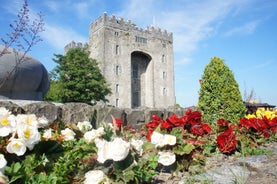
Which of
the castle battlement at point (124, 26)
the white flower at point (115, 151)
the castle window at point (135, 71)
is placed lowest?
the white flower at point (115, 151)

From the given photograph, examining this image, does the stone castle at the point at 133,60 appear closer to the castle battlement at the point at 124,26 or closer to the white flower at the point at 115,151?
the castle battlement at the point at 124,26

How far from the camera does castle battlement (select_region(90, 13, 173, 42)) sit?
32.0 m

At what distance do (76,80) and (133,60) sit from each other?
14.1m

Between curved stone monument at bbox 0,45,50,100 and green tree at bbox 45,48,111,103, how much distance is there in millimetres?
18246

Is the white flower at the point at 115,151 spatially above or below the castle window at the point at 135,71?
below

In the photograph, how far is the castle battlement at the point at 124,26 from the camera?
32031mm

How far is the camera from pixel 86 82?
24.1m

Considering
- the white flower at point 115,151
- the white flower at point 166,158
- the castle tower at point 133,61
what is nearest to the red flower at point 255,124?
the white flower at point 166,158

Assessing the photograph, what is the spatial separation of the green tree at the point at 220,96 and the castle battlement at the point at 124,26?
91.0ft

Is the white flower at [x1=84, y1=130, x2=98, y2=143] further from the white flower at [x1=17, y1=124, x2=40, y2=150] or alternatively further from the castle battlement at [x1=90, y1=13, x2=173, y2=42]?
the castle battlement at [x1=90, y1=13, x2=173, y2=42]

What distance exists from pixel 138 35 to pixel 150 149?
33825 mm

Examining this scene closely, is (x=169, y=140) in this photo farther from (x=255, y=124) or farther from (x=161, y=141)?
(x=255, y=124)

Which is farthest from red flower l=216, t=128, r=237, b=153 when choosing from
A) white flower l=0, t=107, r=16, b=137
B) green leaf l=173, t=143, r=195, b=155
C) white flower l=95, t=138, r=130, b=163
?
white flower l=0, t=107, r=16, b=137

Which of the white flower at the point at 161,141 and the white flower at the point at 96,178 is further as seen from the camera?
the white flower at the point at 161,141
